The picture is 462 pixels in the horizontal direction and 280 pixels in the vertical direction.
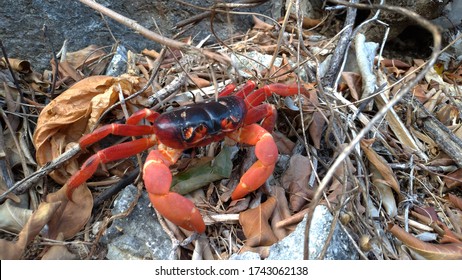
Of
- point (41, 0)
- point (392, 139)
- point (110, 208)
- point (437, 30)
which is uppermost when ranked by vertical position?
point (437, 30)

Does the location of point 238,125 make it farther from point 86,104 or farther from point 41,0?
point 41,0

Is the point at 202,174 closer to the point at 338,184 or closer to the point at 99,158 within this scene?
the point at 99,158

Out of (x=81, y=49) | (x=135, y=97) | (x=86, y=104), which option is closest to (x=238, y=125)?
(x=135, y=97)

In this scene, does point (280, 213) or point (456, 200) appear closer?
point (280, 213)

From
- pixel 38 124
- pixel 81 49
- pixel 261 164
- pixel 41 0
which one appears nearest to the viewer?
pixel 261 164

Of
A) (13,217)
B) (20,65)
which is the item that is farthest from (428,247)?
(20,65)

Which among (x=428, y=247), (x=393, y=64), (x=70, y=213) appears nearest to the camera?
(x=428, y=247)
